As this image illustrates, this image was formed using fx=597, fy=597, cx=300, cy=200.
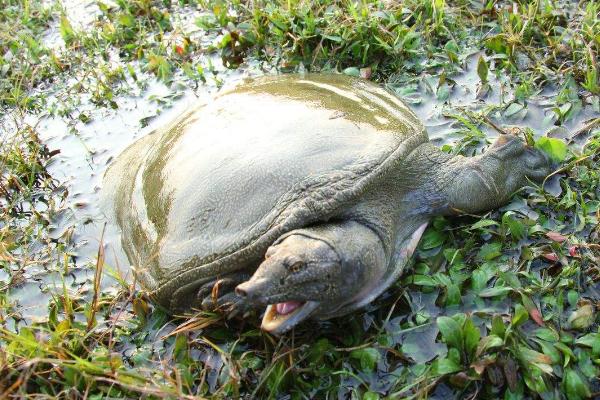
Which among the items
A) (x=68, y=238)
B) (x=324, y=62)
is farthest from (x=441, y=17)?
(x=68, y=238)

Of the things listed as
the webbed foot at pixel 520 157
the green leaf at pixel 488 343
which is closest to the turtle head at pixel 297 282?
the green leaf at pixel 488 343

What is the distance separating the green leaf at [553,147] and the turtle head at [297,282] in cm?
121

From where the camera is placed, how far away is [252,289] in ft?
6.07

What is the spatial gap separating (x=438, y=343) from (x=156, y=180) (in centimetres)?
131

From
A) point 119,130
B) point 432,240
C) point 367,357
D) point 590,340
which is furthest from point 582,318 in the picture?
point 119,130

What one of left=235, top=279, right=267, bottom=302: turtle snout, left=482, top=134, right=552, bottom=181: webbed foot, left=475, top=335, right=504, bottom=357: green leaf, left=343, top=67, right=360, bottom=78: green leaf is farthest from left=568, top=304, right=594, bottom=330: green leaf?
left=343, top=67, right=360, bottom=78: green leaf

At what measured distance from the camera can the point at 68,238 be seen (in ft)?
9.67

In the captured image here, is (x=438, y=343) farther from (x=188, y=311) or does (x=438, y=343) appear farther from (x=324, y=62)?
(x=324, y=62)

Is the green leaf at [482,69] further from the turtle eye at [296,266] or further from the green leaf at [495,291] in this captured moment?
the turtle eye at [296,266]

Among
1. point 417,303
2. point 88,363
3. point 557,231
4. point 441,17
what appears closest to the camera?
point 88,363

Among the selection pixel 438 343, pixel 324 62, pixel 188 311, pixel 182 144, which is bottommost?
pixel 438 343

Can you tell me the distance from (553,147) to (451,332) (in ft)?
3.72

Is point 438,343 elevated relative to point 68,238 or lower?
lower

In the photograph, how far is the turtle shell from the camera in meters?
2.13
